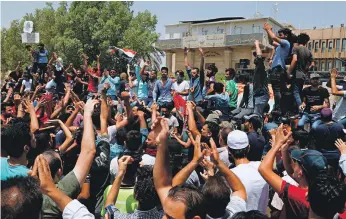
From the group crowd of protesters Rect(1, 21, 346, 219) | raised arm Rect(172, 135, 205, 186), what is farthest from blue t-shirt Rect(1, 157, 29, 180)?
raised arm Rect(172, 135, 205, 186)

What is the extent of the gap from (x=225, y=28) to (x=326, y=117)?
167 feet

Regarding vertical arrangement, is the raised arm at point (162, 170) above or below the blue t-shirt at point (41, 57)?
below

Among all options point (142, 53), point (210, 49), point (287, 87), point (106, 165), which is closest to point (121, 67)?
point (142, 53)

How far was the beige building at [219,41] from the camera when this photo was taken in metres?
45.9

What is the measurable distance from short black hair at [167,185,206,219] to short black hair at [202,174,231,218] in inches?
9.8

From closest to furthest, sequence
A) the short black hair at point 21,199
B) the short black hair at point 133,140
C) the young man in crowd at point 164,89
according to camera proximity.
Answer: the short black hair at point 21,199 < the short black hair at point 133,140 < the young man in crowd at point 164,89

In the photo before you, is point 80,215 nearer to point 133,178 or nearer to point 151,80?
point 133,178

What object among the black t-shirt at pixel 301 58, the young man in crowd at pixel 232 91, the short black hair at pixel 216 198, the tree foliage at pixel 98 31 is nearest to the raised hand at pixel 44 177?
the short black hair at pixel 216 198

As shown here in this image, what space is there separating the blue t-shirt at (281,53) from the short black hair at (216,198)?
4267 mm

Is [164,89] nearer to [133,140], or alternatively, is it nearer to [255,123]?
[255,123]

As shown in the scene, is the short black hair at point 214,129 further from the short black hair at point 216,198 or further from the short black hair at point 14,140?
the short black hair at point 14,140

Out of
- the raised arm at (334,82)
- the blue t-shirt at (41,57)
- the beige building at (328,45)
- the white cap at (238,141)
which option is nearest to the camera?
the white cap at (238,141)

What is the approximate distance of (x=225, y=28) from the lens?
179 feet

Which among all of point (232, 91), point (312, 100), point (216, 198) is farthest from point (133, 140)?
point (232, 91)
